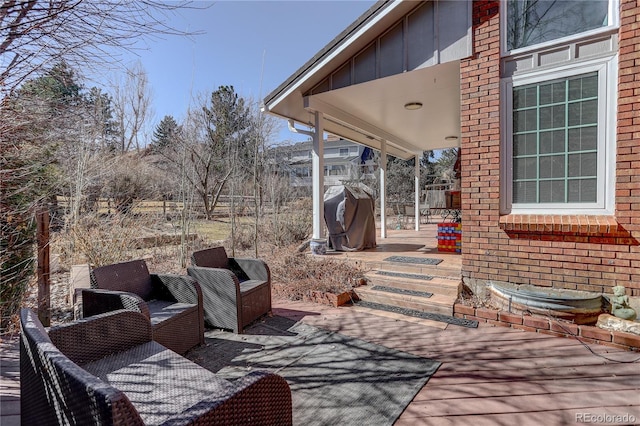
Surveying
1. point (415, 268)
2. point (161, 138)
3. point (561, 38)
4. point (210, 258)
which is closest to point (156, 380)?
point (210, 258)

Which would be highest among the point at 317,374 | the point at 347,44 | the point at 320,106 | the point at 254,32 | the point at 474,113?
the point at 254,32

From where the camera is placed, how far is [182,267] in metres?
6.05

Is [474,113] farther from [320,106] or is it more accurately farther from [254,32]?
[254,32]

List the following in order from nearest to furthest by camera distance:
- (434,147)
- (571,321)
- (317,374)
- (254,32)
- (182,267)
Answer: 1. (317,374)
2. (571,321)
3. (182,267)
4. (254,32)
5. (434,147)

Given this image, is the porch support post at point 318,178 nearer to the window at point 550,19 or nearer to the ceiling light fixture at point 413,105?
the ceiling light fixture at point 413,105

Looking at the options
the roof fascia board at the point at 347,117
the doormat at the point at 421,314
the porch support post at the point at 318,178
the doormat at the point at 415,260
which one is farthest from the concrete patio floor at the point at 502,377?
the roof fascia board at the point at 347,117

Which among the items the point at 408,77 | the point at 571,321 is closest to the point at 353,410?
the point at 571,321

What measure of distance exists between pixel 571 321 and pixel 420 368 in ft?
6.47

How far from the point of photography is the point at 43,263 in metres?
3.63

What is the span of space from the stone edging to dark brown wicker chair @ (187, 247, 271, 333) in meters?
2.43

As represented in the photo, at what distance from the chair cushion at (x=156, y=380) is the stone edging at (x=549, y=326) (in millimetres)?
3201

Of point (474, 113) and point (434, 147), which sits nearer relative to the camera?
point (474, 113)

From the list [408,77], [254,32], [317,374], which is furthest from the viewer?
[254,32]

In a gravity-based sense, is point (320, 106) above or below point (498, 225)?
above
